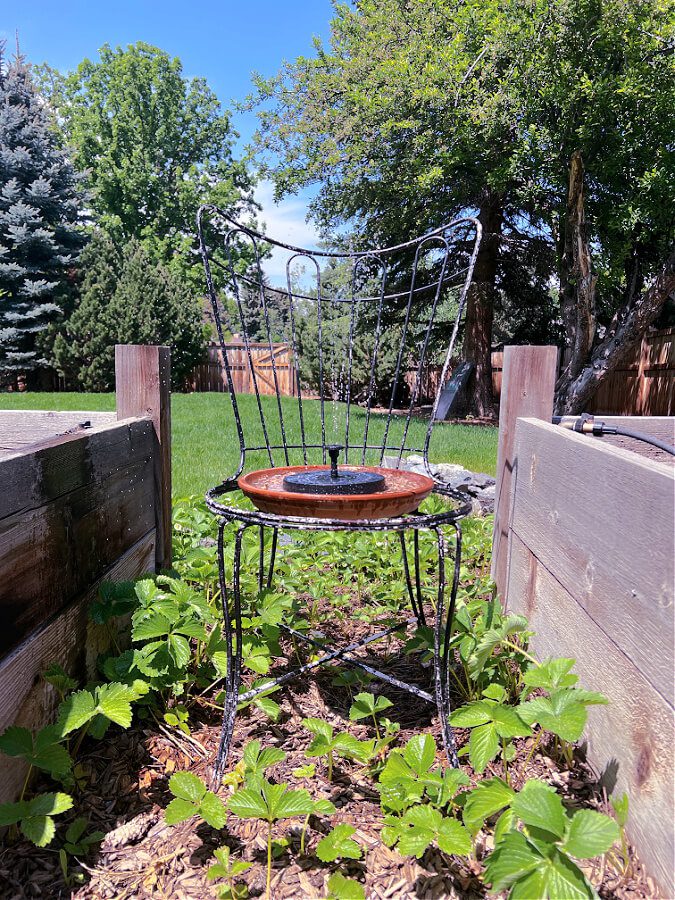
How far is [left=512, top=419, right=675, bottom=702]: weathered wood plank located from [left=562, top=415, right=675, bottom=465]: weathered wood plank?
1.35 feet

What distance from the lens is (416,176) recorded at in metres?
8.62

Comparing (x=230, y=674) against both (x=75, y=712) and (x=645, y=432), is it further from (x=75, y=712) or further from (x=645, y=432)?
(x=645, y=432)

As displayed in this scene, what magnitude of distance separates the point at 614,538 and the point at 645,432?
1079mm

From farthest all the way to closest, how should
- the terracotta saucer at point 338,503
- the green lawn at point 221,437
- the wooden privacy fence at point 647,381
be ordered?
the wooden privacy fence at point 647,381
the green lawn at point 221,437
the terracotta saucer at point 338,503

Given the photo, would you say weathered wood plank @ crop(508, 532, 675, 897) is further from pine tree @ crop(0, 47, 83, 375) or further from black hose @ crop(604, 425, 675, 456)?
pine tree @ crop(0, 47, 83, 375)

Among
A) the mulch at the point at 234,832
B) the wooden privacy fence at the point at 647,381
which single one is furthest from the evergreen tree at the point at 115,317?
the mulch at the point at 234,832

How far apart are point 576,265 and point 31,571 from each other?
8.28m

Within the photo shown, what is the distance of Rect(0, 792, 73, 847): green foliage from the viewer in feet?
3.22

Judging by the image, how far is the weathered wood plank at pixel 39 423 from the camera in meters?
2.04

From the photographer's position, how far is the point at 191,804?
1.08 metres

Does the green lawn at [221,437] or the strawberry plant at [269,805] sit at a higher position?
the green lawn at [221,437]

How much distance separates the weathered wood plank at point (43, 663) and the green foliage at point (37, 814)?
0.40 ft

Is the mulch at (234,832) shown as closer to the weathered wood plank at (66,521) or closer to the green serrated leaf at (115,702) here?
the green serrated leaf at (115,702)

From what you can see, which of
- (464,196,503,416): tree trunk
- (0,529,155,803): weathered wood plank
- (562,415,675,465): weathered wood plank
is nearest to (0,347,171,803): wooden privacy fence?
(0,529,155,803): weathered wood plank
